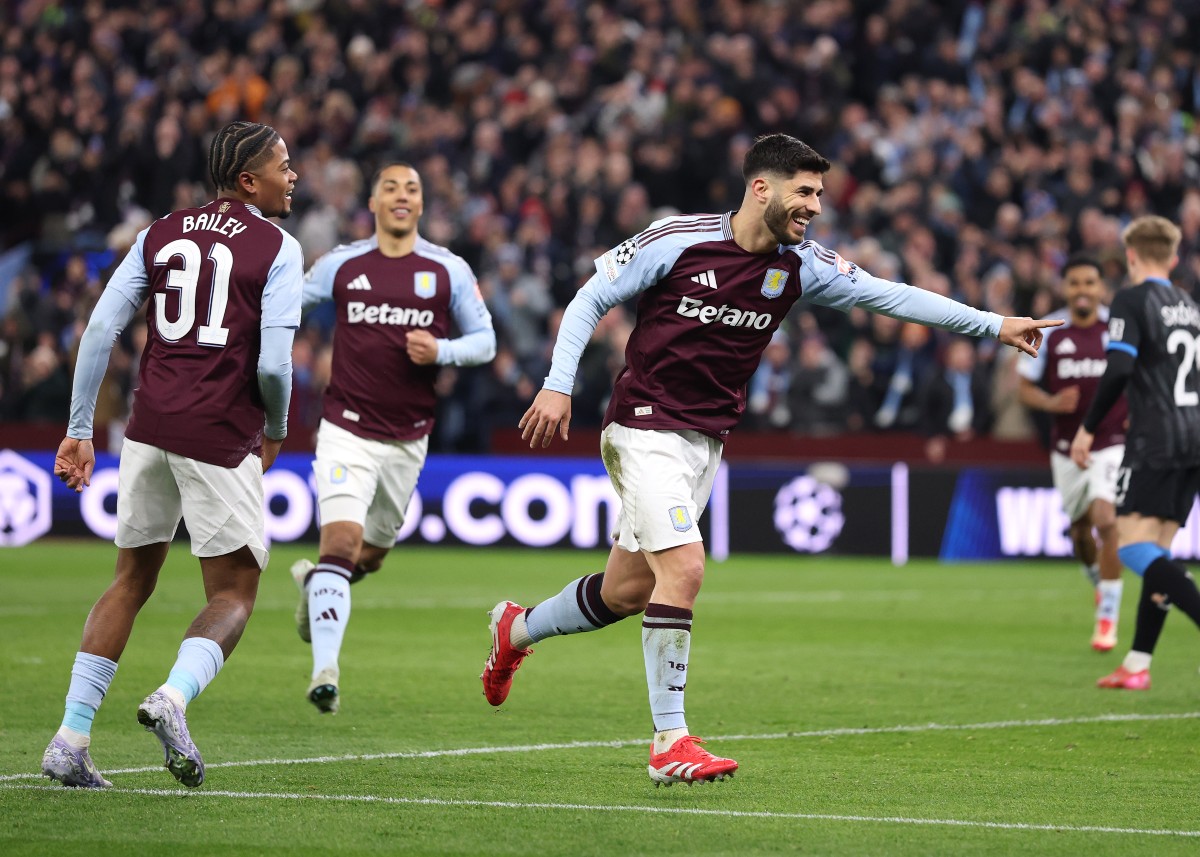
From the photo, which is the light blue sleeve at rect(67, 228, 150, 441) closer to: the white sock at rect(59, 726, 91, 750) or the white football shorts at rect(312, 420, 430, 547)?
the white sock at rect(59, 726, 91, 750)

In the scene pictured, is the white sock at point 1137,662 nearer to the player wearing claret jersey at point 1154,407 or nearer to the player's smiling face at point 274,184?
the player wearing claret jersey at point 1154,407

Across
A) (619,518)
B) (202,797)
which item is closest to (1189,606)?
(619,518)

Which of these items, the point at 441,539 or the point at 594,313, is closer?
the point at 594,313

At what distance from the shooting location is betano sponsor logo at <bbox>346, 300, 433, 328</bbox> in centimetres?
984

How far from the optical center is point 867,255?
19844 mm

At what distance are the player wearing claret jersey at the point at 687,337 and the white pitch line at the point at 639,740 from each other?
2.66 ft

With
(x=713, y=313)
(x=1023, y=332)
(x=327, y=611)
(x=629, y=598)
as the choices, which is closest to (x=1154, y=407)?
(x=1023, y=332)

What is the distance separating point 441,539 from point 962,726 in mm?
11663

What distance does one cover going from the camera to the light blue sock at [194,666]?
6.49m

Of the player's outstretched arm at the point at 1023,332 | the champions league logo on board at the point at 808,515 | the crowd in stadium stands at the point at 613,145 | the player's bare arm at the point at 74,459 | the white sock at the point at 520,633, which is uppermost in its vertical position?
the crowd in stadium stands at the point at 613,145

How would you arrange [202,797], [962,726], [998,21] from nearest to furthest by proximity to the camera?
[202,797] → [962,726] → [998,21]

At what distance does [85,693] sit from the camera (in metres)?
6.65

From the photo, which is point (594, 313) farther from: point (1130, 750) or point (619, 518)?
point (1130, 750)

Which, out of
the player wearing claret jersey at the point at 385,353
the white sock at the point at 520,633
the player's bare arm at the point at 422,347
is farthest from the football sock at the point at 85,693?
the player's bare arm at the point at 422,347
